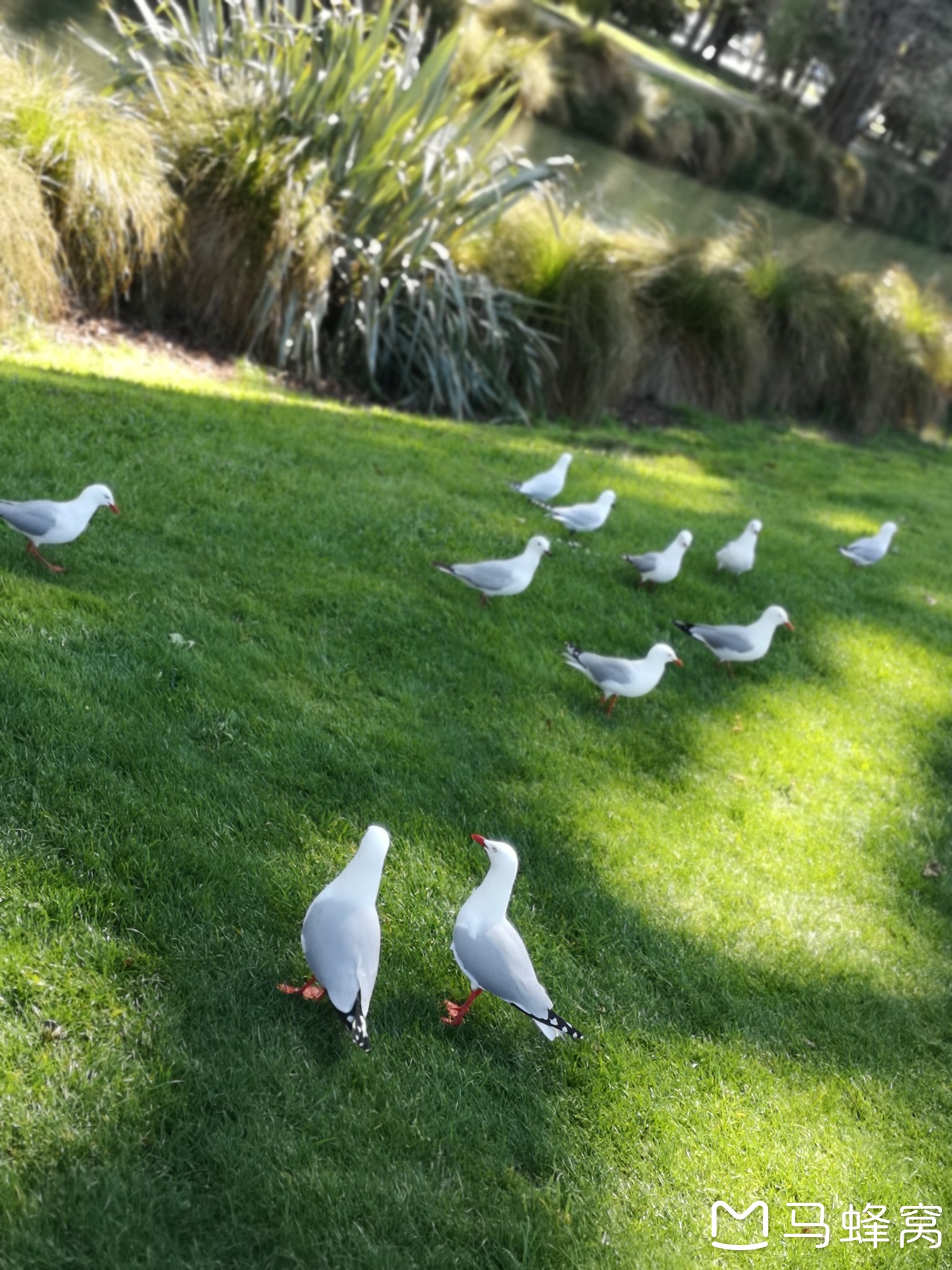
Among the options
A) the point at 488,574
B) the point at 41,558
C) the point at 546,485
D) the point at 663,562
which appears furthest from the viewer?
the point at 546,485

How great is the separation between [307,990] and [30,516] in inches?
95.1

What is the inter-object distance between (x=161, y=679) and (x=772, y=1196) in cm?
276

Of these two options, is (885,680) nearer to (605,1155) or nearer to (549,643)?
(549,643)

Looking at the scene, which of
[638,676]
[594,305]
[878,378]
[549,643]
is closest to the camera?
[638,676]

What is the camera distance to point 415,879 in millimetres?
3637

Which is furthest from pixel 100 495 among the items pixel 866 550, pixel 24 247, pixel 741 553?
pixel 866 550

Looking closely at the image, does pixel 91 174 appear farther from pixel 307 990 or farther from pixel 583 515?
pixel 307 990

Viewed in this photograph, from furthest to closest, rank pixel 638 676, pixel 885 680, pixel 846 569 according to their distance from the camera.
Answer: pixel 846 569, pixel 885 680, pixel 638 676

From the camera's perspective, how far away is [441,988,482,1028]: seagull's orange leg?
3170mm

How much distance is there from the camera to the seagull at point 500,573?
5.29 m

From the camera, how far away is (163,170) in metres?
8.10

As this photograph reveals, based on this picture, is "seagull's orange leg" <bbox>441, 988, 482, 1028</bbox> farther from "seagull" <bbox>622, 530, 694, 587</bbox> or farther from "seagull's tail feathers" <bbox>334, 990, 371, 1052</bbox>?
"seagull" <bbox>622, 530, 694, 587</bbox>

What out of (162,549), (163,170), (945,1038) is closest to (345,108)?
(163,170)

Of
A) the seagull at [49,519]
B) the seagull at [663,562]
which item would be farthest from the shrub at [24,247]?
the seagull at [663,562]
